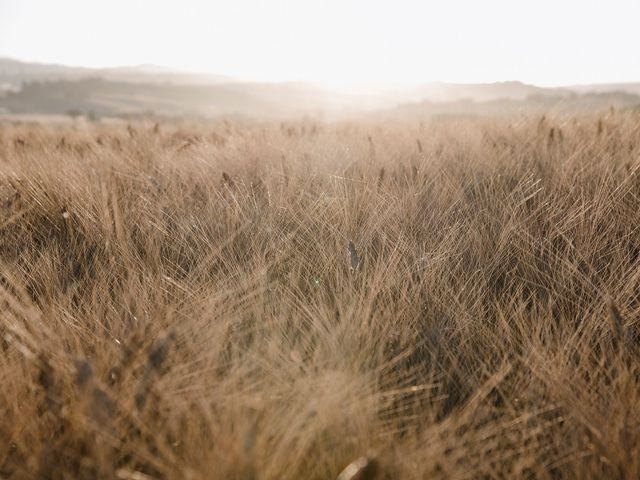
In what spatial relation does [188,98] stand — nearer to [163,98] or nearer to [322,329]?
[163,98]

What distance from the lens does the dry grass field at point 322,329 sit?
2.42 ft

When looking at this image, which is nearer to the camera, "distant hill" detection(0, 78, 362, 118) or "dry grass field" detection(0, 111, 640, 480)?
"dry grass field" detection(0, 111, 640, 480)

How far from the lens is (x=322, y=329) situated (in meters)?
0.99

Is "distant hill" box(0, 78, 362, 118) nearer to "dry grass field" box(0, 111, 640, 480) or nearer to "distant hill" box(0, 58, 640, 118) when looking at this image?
"distant hill" box(0, 58, 640, 118)

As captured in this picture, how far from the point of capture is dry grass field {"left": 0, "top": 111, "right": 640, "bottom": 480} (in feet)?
2.42

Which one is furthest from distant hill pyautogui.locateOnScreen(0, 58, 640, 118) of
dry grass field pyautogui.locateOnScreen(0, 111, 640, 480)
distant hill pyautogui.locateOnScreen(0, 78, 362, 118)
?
dry grass field pyautogui.locateOnScreen(0, 111, 640, 480)

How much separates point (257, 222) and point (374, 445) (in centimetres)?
98

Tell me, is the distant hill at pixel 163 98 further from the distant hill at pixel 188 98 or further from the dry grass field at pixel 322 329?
the dry grass field at pixel 322 329

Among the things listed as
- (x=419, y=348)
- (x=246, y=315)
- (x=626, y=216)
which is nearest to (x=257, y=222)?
(x=246, y=315)

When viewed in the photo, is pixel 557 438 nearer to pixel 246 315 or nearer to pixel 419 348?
pixel 419 348

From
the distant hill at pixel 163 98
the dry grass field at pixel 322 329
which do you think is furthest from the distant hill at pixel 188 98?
the dry grass field at pixel 322 329

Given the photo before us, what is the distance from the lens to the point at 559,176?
196 centimetres

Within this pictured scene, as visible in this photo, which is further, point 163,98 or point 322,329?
point 163,98

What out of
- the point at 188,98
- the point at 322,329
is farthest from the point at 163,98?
the point at 322,329
